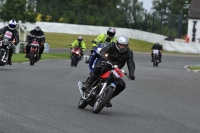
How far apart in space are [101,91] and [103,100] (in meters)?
0.26

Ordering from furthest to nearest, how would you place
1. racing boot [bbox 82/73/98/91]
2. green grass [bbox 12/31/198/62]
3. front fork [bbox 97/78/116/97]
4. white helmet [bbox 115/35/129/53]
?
green grass [bbox 12/31/198/62] < racing boot [bbox 82/73/98/91] < white helmet [bbox 115/35/129/53] < front fork [bbox 97/78/116/97]

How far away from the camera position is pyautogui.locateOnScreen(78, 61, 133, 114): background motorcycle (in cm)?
1184

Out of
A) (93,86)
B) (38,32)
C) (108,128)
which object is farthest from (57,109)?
(38,32)

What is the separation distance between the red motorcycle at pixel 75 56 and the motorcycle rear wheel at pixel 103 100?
1873 centimetres

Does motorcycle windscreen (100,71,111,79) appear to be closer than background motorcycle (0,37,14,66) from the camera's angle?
Yes

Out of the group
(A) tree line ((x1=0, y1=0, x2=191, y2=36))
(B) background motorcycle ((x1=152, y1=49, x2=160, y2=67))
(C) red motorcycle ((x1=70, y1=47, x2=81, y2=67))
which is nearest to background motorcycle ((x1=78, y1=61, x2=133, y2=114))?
(C) red motorcycle ((x1=70, y1=47, x2=81, y2=67))

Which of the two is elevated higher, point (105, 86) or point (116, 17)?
point (105, 86)

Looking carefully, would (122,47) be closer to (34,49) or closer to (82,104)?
(82,104)

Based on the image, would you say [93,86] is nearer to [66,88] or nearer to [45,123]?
[45,123]

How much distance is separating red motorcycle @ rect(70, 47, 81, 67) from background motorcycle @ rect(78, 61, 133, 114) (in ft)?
59.7

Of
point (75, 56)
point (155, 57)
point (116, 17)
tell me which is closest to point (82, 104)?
point (75, 56)

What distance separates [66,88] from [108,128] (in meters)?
6.85

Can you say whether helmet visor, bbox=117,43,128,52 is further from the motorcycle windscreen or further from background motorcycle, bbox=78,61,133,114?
the motorcycle windscreen

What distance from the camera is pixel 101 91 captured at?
1201 centimetres
